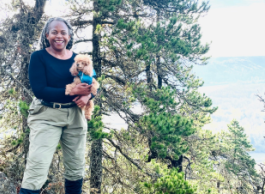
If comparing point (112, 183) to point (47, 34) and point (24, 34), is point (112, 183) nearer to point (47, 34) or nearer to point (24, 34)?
point (24, 34)

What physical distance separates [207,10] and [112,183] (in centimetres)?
925

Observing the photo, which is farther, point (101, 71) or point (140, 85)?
point (101, 71)

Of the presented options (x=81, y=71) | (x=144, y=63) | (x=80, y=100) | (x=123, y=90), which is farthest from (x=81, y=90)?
(x=144, y=63)

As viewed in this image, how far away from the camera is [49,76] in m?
2.42

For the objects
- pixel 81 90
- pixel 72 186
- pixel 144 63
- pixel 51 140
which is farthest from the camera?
pixel 144 63

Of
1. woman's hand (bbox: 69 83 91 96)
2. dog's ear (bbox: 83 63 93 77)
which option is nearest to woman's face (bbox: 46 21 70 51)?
dog's ear (bbox: 83 63 93 77)

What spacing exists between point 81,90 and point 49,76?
1.22 ft

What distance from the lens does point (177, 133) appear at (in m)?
6.82

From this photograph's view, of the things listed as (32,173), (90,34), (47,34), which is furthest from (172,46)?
(32,173)

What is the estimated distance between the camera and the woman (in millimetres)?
2229

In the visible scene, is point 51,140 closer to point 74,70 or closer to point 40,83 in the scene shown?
point 40,83

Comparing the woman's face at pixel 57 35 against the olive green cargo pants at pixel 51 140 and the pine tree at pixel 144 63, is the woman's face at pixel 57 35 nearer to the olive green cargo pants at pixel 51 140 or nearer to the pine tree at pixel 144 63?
the olive green cargo pants at pixel 51 140

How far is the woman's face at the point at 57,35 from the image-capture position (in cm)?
247

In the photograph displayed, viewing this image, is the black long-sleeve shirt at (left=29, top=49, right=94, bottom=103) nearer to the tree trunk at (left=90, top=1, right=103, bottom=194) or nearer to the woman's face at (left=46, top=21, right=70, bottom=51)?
the woman's face at (left=46, top=21, right=70, bottom=51)
